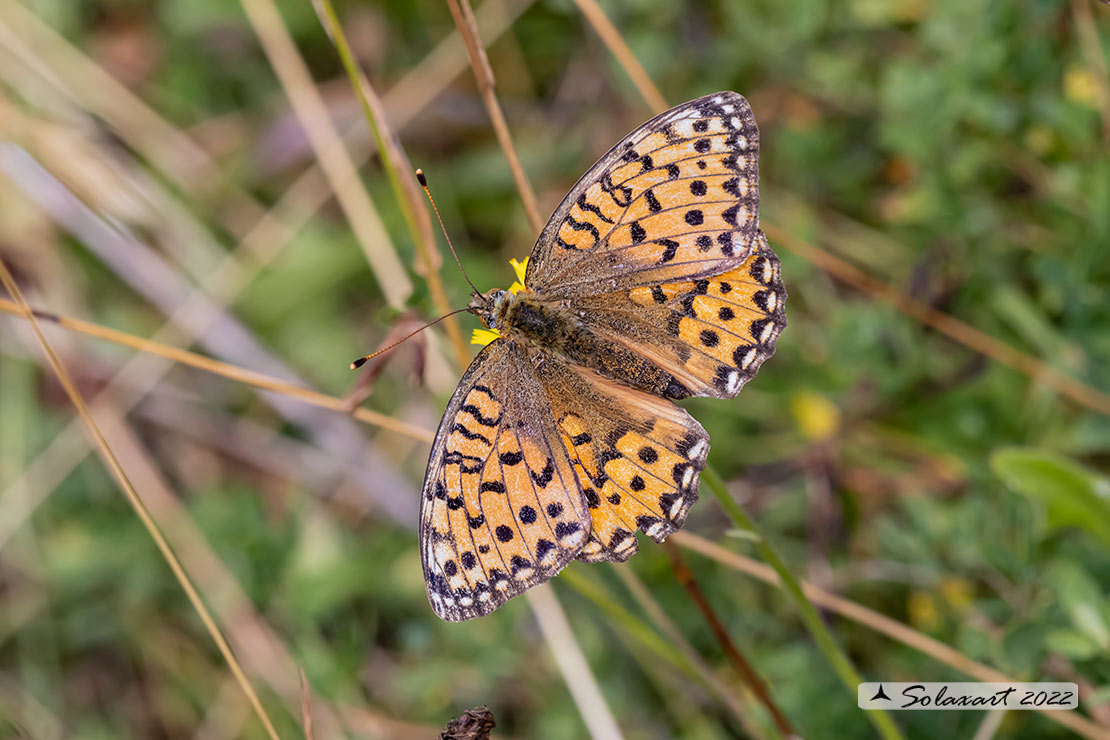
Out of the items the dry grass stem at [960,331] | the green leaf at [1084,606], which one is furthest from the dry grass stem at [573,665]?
the dry grass stem at [960,331]

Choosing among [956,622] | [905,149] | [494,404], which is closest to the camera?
[494,404]

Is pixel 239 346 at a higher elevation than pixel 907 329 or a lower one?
higher

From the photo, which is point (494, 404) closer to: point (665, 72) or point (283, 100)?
point (665, 72)

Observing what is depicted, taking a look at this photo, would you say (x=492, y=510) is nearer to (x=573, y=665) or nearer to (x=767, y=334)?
(x=767, y=334)

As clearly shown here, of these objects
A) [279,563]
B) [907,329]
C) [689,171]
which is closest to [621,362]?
[689,171]

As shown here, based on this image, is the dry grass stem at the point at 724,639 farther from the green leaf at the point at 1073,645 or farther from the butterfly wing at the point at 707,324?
the green leaf at the point at 1073,645

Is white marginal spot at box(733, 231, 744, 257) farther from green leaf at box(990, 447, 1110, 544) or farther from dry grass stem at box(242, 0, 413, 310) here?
dry grass stem at box(242, 0, 413, 310)

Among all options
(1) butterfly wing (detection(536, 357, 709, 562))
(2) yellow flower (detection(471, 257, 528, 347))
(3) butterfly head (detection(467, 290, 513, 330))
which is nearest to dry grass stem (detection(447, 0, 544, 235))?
(2) yellow flower (detection(471, 257, 528, 347))
